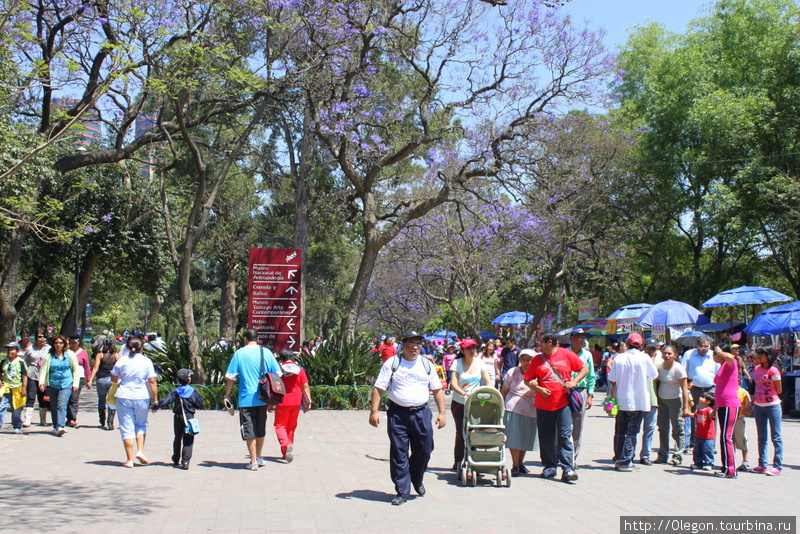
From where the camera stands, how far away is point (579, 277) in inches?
1369

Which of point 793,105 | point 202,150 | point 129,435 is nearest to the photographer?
point 129,435

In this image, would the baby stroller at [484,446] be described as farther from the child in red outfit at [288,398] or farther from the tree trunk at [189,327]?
the tree trunk at [189,327]

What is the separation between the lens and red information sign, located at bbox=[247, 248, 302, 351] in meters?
16.6

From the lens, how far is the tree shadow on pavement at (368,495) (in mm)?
7590

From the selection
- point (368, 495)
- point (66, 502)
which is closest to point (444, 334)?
point (368, 495)

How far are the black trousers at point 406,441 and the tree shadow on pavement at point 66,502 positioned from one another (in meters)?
2.22

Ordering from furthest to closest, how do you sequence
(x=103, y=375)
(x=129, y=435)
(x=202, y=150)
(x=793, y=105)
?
(x=202, y=150)
(x=793, y=105)
(x=103, y=375)
(x=129, y=435)

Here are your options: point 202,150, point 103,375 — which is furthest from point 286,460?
point 202,150

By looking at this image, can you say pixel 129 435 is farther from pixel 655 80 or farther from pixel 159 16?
pixel 655 80

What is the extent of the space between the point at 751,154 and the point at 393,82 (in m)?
12.0

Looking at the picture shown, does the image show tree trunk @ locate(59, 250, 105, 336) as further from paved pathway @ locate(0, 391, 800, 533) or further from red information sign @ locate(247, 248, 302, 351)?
paved pathway @ locate(0, 391, 800, 533)

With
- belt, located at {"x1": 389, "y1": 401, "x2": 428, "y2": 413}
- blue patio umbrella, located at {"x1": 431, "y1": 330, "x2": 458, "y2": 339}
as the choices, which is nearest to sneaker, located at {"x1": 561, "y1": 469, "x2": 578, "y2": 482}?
belt, located at {"x1": 389, "y1": 401, "x2": 428, "y2": 413}

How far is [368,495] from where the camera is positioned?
780 centimetres

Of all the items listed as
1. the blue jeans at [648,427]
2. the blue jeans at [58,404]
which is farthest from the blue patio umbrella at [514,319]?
the blue jeans at [648,427]
